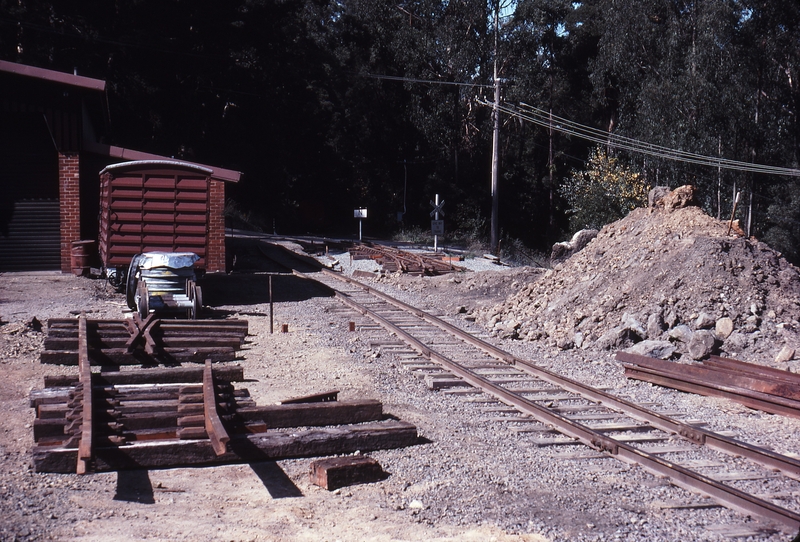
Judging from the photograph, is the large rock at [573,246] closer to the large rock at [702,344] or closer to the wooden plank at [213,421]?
the large rock at [702,344]

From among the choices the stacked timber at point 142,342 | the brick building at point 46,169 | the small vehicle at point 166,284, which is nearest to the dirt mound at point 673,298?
the stacked timber at point 142,342

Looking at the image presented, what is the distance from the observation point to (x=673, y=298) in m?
12.8

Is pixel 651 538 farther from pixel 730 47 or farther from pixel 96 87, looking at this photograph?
A: pixel 730 47

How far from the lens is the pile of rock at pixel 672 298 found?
1173 centimetres

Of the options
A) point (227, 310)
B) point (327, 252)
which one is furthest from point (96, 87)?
point (327, 252)

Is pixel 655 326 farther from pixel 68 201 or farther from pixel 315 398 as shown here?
pixel 68 201

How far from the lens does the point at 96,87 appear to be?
2000cm

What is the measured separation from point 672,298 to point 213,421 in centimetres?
887

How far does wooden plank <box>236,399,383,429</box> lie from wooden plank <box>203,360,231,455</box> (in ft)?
1.04

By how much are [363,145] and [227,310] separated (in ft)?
126

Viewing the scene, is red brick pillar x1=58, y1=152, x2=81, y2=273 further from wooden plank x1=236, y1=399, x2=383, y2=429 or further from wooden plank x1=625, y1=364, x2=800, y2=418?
wooden plank x1=625, y1=364, x2=800, y2=418

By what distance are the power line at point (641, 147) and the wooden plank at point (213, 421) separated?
28107 mm

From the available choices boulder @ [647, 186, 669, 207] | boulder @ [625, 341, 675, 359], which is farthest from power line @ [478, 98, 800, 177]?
boulder @ [625, 341, 675, 359]

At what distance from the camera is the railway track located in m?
6.28
